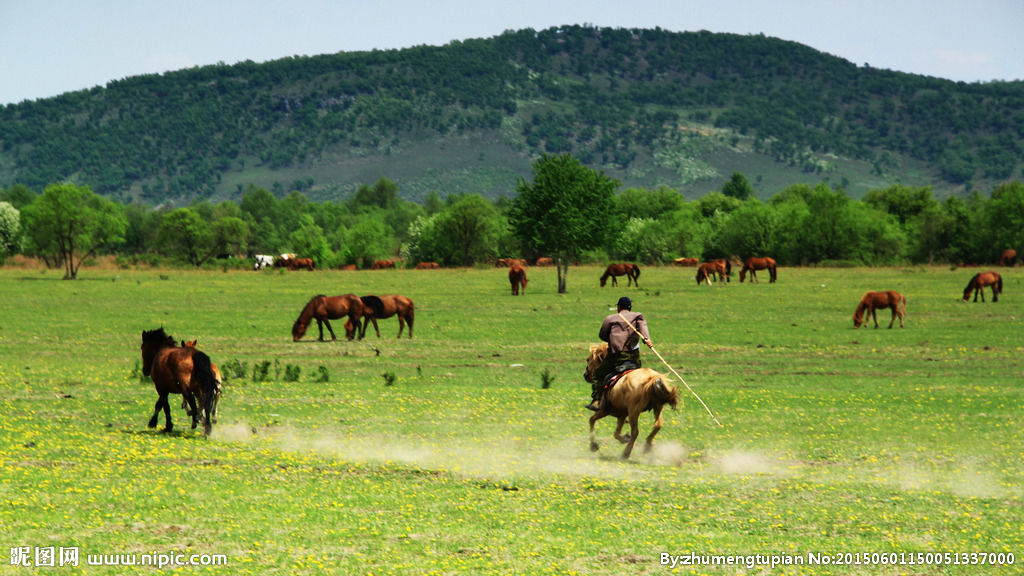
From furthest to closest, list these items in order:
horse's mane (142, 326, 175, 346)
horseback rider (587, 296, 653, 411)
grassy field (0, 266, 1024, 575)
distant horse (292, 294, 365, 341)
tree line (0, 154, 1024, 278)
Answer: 1. tree line (0, 154, 1024, 278)
2. distant horse (292, 294, 365, 341)
3. horse's mane (142, 326, 175, 346)
4. horseback rider (587, 296, 653, 411)
5. grassy field (0, 266, 1024, 575)

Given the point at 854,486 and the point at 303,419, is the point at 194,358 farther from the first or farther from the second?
the point at 854,486

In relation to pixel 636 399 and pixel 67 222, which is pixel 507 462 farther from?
pixel 67 222

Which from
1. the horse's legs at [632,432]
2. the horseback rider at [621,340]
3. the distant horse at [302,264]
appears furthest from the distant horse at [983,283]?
the distant horse at [302,264]

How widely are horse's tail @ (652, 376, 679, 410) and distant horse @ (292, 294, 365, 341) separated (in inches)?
910

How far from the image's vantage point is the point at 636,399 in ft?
50.2

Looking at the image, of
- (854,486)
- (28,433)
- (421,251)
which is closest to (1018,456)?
(854,486)

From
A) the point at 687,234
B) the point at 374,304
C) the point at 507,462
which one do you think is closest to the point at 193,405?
the point at 507,462

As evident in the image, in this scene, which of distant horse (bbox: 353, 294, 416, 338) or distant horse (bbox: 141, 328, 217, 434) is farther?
distant horse (bbox: 353, 294, 416, 338)

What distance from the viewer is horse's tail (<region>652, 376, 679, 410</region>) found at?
14.9 metres

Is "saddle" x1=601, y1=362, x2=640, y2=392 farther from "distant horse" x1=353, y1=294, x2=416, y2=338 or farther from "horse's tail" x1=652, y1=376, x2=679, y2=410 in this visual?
"distant horse" x1=353, y1=294, x2=416, y2=338

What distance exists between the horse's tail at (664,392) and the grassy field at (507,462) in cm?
96

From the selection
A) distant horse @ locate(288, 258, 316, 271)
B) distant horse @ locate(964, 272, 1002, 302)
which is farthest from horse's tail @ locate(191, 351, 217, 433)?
distant horse @ locate(288, 258, 316, 271)

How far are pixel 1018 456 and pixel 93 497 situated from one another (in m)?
13.0

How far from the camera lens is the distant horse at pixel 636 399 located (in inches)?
590
